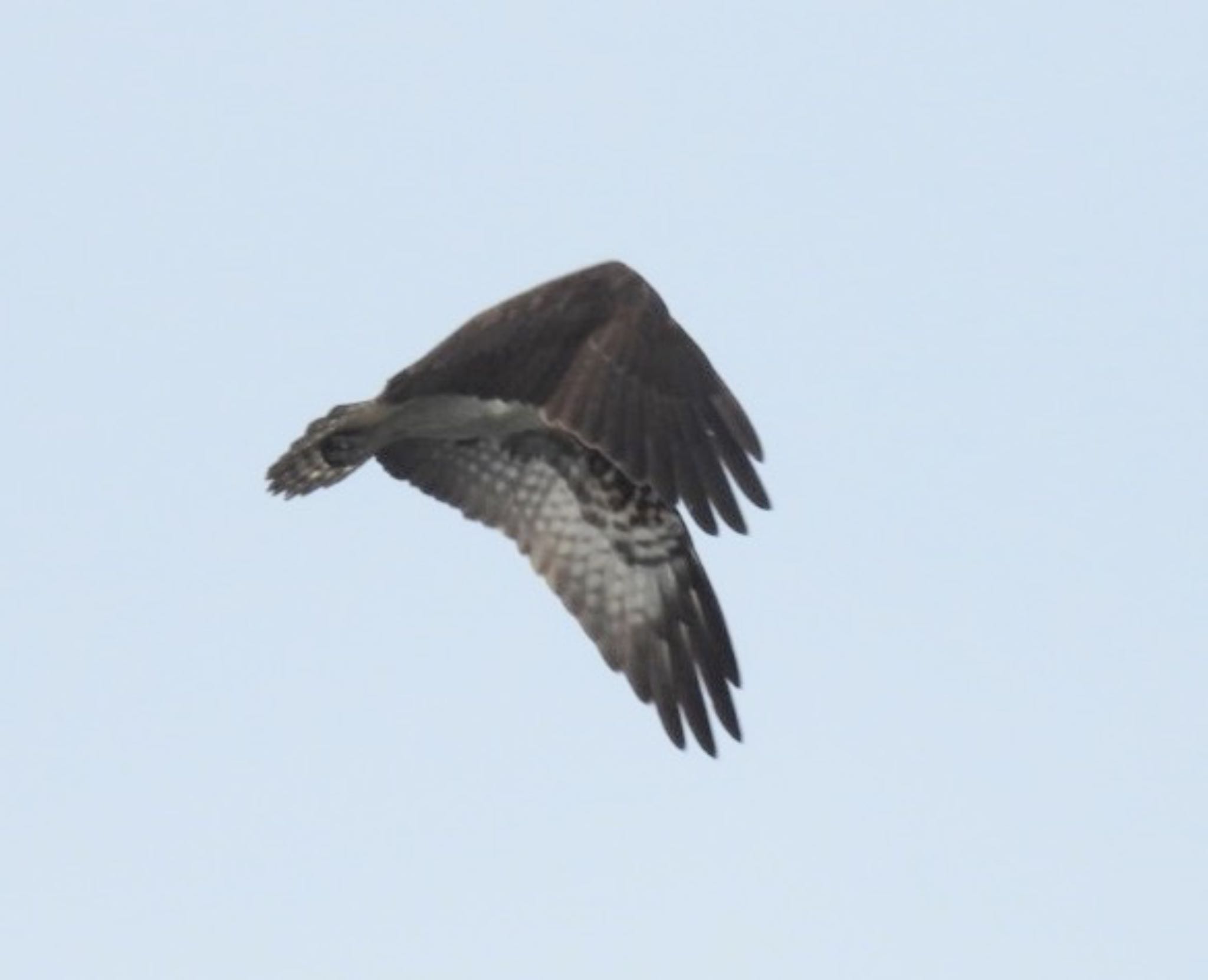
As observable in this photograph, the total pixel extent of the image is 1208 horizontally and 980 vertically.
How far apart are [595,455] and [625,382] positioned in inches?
91.3

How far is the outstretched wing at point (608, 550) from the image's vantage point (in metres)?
19.9

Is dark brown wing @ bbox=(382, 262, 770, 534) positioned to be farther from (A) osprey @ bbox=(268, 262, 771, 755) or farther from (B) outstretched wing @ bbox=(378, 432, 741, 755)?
(B) outstretched wing @ bbox=(378, 432, 741, 755)

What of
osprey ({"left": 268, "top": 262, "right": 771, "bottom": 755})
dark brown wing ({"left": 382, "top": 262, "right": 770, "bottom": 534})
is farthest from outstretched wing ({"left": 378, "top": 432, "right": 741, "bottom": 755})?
dark brown wing ({"left": 382, "top": 262, "right": 770, "bottom": 534})

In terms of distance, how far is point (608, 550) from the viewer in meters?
20.2

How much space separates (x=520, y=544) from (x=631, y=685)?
3.05 feet

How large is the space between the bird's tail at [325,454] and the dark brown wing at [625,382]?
1.03 metres

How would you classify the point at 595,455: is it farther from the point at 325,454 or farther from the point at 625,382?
the point at 625,382

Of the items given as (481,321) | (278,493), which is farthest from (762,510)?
(278,493)

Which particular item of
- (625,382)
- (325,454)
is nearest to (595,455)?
(325,454)

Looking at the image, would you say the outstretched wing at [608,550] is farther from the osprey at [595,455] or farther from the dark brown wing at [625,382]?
the dark brown wing at [625,382]

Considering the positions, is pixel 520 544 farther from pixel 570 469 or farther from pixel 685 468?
pixel 685 468

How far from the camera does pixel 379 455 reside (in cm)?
2056

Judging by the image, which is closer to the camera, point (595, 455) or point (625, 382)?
point (625, 382)

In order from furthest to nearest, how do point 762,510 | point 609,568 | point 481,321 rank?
point 609,568, point 481,321, point 762,510
